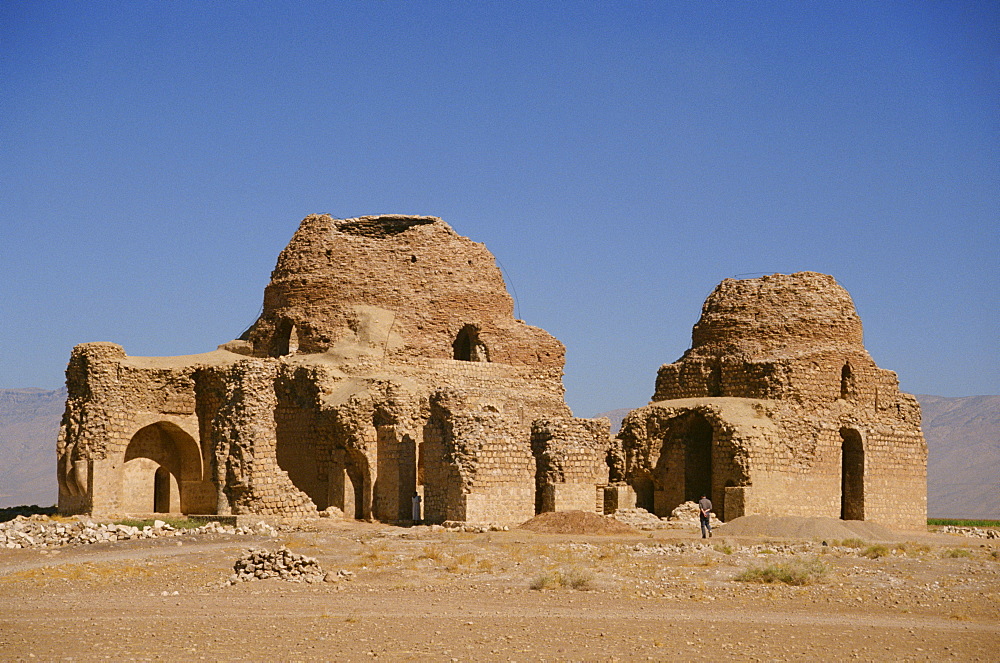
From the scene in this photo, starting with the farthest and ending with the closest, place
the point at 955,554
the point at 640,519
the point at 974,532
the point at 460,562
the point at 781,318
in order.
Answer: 1. the point at 781,318
2. the point at 974,532
3. the point at 640,519
4. the point at 955,554
5. the point at 460,562

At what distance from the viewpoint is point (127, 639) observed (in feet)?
44.9

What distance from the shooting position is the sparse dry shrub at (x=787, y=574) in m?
18.5

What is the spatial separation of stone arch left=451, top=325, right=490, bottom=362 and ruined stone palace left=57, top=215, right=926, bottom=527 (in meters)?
0.06

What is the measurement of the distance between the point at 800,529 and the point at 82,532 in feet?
44.1

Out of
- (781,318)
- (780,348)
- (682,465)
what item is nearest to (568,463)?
(682,465)

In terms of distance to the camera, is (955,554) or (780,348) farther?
(780,348)

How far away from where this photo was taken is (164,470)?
3161 centimetres

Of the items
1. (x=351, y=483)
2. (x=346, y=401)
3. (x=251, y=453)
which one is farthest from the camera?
(x=351, y=483)

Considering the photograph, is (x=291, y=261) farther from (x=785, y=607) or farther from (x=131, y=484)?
(x=785, y=607)

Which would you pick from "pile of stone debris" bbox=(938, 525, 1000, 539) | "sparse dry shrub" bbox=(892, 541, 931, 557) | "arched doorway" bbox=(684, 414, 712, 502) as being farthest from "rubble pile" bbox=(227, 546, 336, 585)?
"pile of stone debris" bbox=(938, 525, 1000, 539)

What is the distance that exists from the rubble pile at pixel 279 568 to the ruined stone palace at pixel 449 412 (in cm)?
840

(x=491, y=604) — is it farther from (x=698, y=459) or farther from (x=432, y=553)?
(x=698, y=459)

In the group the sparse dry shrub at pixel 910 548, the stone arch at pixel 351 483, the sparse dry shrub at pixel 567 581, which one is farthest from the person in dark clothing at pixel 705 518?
the sparse dry shrub at pixel 567 581

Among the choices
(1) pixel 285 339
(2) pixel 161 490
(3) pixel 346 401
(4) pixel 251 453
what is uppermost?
(1) pixel 285 339
